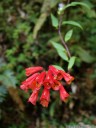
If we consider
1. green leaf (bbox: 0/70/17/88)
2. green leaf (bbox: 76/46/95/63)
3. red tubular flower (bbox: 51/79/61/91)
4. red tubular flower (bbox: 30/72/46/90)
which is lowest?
red tubular flower (bbox: 51/79/61/91)

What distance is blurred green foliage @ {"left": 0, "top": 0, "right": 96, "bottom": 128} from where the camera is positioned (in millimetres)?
4512

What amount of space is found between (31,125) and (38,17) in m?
1.49

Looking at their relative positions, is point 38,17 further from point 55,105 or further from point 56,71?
point 56,71

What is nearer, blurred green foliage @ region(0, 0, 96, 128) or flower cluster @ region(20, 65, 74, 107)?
flower cluster @ region(20, 65, 74, 107)

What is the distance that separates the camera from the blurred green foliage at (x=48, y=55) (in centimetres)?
451

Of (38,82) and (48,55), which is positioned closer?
(38,82)

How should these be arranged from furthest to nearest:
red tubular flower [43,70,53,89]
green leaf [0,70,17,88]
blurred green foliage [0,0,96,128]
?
1. blurred green foliage [0,0,96,128]
2. green leaf [0,70,17,88]
3. red tubular flower [43,70,53,89]

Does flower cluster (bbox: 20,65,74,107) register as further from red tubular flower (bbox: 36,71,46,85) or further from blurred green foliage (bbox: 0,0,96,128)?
blurred green foliage (bbox: 0,0,96,128)

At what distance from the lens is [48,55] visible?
15.7 feet

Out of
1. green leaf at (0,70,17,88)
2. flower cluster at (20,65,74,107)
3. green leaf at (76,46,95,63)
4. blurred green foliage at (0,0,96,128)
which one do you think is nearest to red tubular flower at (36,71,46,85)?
flower cluster at (20,65,74,107)

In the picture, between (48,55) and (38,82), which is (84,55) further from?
(38,82)

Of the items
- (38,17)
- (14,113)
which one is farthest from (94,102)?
(38,17)

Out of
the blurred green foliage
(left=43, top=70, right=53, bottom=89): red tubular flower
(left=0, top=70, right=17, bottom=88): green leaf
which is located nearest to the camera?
(left=43, top=70, right=53, bottom=89): red tubular flower

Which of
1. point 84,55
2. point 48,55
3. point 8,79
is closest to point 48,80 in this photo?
point 8,79
